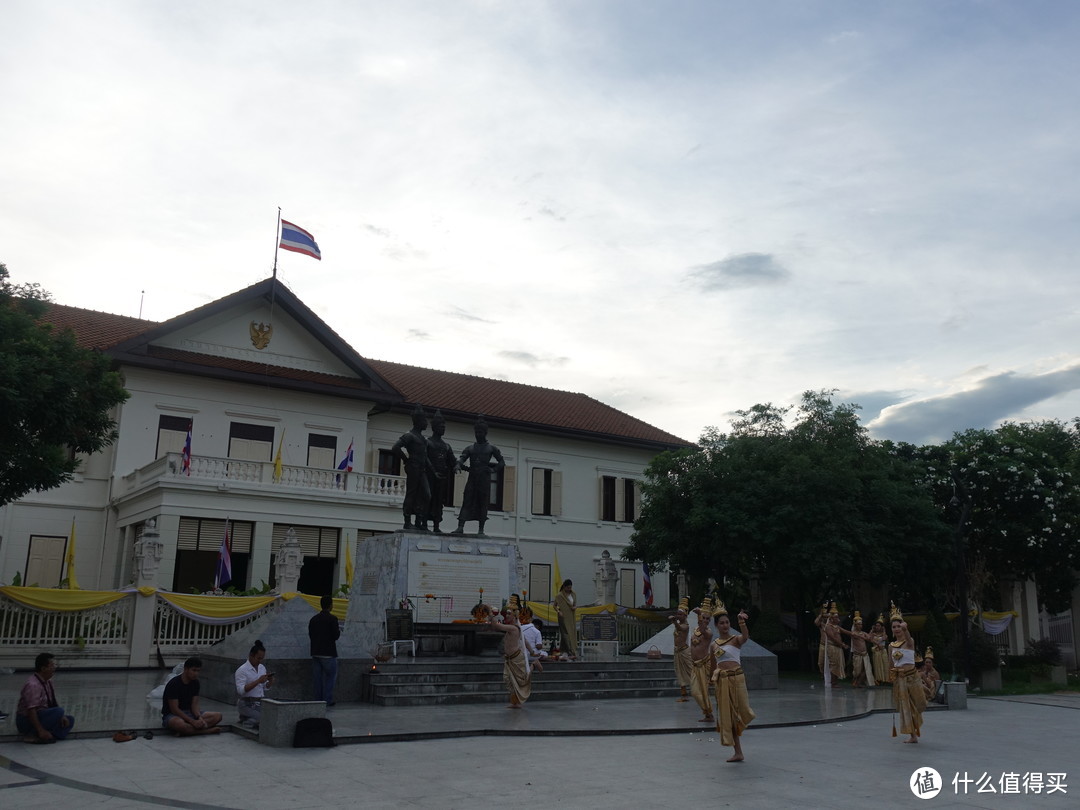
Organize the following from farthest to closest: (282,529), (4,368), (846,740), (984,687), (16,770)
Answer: (282,529)
(984,687)
(4,368)
(846,740)
(16,770)

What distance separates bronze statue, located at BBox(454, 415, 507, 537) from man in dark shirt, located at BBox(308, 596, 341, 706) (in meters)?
6.68

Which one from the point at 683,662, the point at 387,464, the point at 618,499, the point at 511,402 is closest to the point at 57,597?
the point at 683,662

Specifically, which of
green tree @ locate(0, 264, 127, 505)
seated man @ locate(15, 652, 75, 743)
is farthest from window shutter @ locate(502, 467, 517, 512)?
seated man @ locate(15, 652, 75, 743)

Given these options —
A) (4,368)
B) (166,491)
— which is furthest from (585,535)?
(4,368)

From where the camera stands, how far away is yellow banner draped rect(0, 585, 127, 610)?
67.2ft

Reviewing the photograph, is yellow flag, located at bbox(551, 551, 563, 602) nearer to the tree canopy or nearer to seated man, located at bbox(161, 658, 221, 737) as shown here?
the tree canopy

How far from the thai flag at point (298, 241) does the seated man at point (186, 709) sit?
19084 mm

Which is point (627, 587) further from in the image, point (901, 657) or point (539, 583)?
point (901, 657)

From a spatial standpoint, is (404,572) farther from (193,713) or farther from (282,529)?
(282,529)

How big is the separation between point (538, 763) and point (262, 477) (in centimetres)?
2164

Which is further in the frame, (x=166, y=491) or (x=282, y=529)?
(x=282, y=529)

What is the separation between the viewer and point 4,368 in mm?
15641

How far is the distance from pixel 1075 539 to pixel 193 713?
29.7 metres

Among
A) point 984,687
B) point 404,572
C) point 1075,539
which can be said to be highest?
point 1075,539
